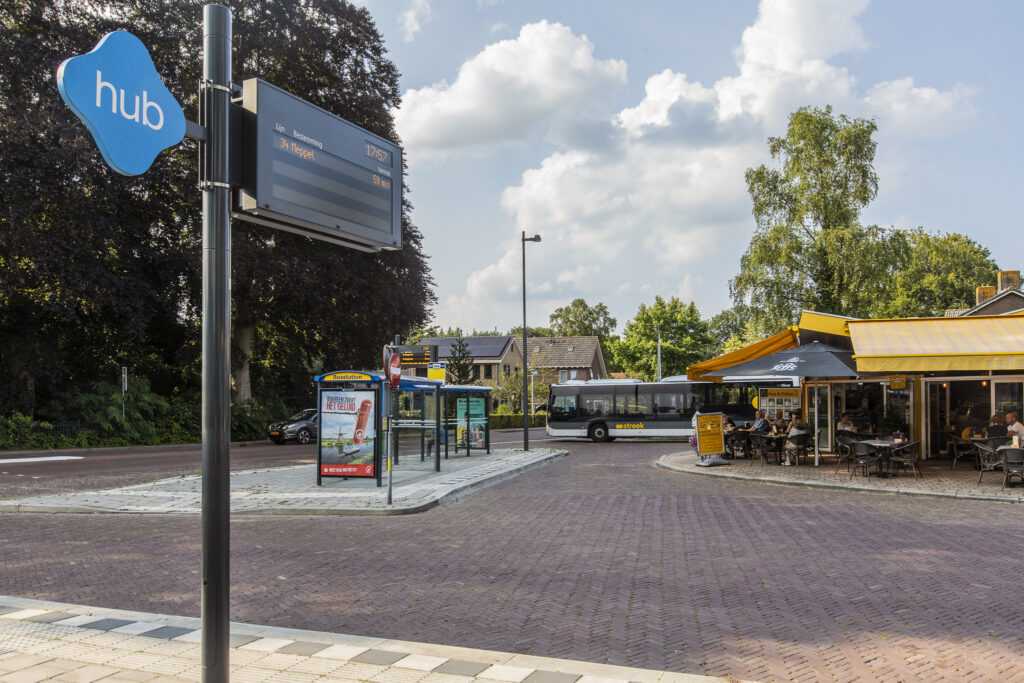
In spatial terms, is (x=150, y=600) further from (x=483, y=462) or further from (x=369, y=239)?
(x=483, y=462)

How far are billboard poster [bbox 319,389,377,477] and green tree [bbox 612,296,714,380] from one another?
174 feet

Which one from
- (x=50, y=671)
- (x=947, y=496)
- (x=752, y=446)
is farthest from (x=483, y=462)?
(x=50, y=671)

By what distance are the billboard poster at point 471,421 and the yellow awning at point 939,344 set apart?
10.3 metres

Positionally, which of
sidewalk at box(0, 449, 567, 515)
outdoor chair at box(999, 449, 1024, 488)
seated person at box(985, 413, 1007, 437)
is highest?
seated person at box(985, 413, 1007, 437)

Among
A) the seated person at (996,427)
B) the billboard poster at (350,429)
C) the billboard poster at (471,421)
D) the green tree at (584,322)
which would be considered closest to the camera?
the billboard poster at (350,429)

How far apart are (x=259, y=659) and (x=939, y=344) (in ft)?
52.4

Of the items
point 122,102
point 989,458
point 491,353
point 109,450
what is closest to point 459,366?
point 491,353

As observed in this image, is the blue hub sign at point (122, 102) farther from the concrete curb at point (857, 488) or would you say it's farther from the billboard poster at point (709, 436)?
the billboard poster at point (709, 436)

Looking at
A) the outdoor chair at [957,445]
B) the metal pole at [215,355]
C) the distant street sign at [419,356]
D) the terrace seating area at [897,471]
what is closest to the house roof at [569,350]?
the distant street sign at [419,356]

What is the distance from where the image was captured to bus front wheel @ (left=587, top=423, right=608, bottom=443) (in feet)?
109

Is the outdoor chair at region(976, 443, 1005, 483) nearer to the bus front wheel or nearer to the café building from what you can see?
the café building

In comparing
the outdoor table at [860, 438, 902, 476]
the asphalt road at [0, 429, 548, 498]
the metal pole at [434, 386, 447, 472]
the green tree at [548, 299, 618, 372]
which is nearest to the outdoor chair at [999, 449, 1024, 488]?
the outdoor table at [860, 438, 902, 476]

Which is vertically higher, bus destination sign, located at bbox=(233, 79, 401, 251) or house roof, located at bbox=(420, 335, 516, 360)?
house roof, located at bbox=(420, 335, 516, 360)

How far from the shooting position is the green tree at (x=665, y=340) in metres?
67.3
